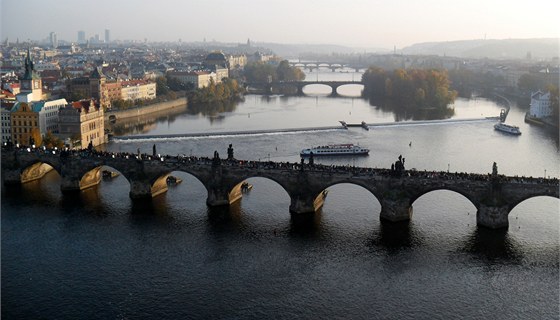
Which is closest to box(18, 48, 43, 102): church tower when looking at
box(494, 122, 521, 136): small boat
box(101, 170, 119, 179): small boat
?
box(101, 170, 119, 179): small boat

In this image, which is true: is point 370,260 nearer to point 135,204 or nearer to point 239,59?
point 135,204

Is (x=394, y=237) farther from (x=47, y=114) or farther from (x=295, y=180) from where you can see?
(x=47, y=114)

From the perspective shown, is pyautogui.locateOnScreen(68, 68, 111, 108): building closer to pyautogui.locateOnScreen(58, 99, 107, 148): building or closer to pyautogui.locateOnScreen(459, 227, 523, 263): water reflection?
pyautogui.locateOnScreen(58, 99, 107, 148): building

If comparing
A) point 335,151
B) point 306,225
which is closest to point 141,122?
point 335,151

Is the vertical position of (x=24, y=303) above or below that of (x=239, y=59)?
below

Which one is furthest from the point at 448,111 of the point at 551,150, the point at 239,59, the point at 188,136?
the point at 239,59
